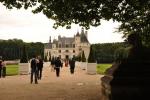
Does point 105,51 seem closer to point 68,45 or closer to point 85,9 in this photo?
point 68,45

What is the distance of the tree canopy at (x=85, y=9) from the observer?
15.6 meters

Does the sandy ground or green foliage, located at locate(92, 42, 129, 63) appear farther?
green foliage, located at locate(92, 42, 129, 63)

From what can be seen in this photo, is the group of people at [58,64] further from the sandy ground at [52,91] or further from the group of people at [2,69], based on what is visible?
the sandy ground at [52,91]

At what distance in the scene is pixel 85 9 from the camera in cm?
1606

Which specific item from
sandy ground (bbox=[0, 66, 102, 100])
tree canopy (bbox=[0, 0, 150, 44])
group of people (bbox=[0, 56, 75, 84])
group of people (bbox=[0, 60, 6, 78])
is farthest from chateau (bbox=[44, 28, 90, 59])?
tree canopy (bbox=[0, 0, 150, 44])

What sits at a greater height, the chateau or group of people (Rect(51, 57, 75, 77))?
the chateau

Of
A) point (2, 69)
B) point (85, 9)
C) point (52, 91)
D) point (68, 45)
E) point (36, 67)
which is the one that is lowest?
point (52, 91)

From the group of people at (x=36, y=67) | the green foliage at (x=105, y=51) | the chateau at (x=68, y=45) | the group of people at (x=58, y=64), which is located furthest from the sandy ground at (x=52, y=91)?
the chateau at (x=68, y=45)

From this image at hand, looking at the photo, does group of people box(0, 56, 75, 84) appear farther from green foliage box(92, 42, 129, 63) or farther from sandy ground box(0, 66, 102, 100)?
green foliage box(92, 42, 129, 63)

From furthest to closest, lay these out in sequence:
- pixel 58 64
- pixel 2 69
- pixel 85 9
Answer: pixel 2 69 < pixel 58 64 < pixel 85 9

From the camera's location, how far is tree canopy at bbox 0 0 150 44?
613 inches

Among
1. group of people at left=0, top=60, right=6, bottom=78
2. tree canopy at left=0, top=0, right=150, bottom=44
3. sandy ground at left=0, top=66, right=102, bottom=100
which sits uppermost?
tree canopy at left=0, top=0, right=150, bottom=44

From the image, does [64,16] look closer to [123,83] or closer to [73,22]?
[73,22]

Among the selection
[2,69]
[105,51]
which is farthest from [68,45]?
[2,69]
